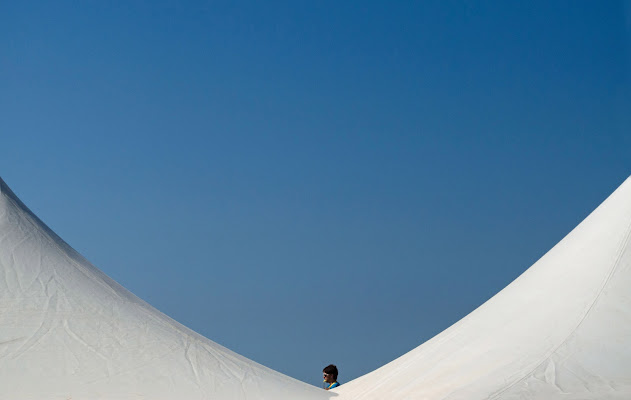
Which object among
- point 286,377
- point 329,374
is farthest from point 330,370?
point 286,377

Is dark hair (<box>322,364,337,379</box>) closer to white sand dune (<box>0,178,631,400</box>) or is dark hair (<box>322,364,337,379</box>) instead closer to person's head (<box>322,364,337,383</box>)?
person's head (<box>322,364,337,383</box>)

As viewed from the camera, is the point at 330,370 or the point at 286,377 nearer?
the point at 286,377

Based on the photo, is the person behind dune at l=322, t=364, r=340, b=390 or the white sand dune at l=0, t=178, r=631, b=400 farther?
the person behind dune at l=322, t=364, r=340, b=390

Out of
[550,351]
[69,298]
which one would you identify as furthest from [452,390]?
[69,298]

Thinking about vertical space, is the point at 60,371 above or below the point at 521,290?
below

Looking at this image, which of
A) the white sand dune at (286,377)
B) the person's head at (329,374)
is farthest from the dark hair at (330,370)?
the white sand dune at (286,377)

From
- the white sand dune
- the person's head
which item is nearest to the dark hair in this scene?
the person's head

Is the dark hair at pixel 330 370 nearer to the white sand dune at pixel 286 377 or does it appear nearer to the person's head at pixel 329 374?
the person's head at pixel 329 374

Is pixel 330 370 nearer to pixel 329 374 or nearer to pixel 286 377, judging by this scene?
pixel 329 374

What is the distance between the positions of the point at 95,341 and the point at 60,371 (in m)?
0.46

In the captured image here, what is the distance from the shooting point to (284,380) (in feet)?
24.7

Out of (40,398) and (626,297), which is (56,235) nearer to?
(40,398)

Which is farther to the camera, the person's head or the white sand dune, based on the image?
the person's head

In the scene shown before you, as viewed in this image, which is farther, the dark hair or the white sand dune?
the dark hair
